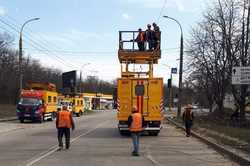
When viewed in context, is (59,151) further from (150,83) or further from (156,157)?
(150,83)

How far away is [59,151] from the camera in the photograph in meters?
19.3

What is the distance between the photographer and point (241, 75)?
60.3 ft

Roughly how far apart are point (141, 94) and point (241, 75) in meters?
10.4

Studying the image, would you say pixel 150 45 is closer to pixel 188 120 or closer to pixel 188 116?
pixel 188 116

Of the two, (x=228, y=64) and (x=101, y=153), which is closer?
(x=101, y=153)

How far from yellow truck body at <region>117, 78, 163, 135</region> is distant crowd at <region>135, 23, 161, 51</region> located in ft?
9.42

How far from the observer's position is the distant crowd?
3047 centimetres

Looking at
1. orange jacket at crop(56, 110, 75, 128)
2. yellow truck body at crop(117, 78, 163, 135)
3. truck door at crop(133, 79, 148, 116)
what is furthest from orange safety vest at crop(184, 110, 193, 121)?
orange jacket at crop(56, 110, 75, 128)

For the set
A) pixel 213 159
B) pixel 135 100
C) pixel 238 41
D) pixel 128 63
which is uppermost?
pixel 238 41

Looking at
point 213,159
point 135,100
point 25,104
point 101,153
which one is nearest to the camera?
point 213,159

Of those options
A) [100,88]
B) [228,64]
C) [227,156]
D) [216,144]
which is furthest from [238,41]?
[100,88]

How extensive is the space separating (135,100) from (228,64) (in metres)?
21.8

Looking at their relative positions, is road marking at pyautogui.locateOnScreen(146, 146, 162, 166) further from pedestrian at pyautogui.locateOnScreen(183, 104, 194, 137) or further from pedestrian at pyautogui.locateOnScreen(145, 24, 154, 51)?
pedestrian at pyautogui.locateOnScreen(145, 24, 154, 51)

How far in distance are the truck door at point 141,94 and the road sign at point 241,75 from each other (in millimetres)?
10132
